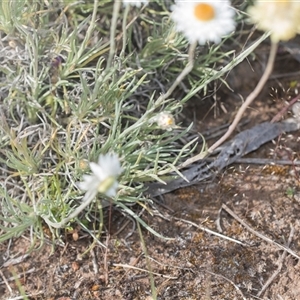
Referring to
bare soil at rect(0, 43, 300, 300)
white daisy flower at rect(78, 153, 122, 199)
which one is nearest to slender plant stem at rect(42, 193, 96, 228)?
white daisy flower at rect(78, 153, 122, 199)

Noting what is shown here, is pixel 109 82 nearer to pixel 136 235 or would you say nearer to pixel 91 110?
pixel 91 110

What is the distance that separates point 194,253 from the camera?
1.56 metres

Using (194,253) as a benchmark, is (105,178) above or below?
above

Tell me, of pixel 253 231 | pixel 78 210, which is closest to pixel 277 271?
pixel 253 231

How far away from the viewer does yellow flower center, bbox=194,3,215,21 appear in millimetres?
1115

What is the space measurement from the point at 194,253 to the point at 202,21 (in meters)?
0.69

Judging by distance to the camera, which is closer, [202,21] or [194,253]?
[202,21]

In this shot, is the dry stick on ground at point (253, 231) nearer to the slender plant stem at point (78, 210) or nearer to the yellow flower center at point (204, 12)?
the slender plant stem at point (78, 210)

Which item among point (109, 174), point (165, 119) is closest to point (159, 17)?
point (165, 119)

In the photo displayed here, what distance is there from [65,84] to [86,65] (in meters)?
0.15

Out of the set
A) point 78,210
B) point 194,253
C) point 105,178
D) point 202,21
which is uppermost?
point 202,21

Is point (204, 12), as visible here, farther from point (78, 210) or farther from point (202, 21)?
point (78, 210)

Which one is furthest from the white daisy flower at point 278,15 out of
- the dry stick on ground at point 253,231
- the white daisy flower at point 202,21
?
the dry stick on ground at point 253,231

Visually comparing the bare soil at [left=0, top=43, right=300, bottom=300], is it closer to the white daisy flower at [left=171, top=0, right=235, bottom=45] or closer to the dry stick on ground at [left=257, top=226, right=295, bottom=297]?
the dry stick on ground at [left=257, top=226, right=295, bottom=297]
